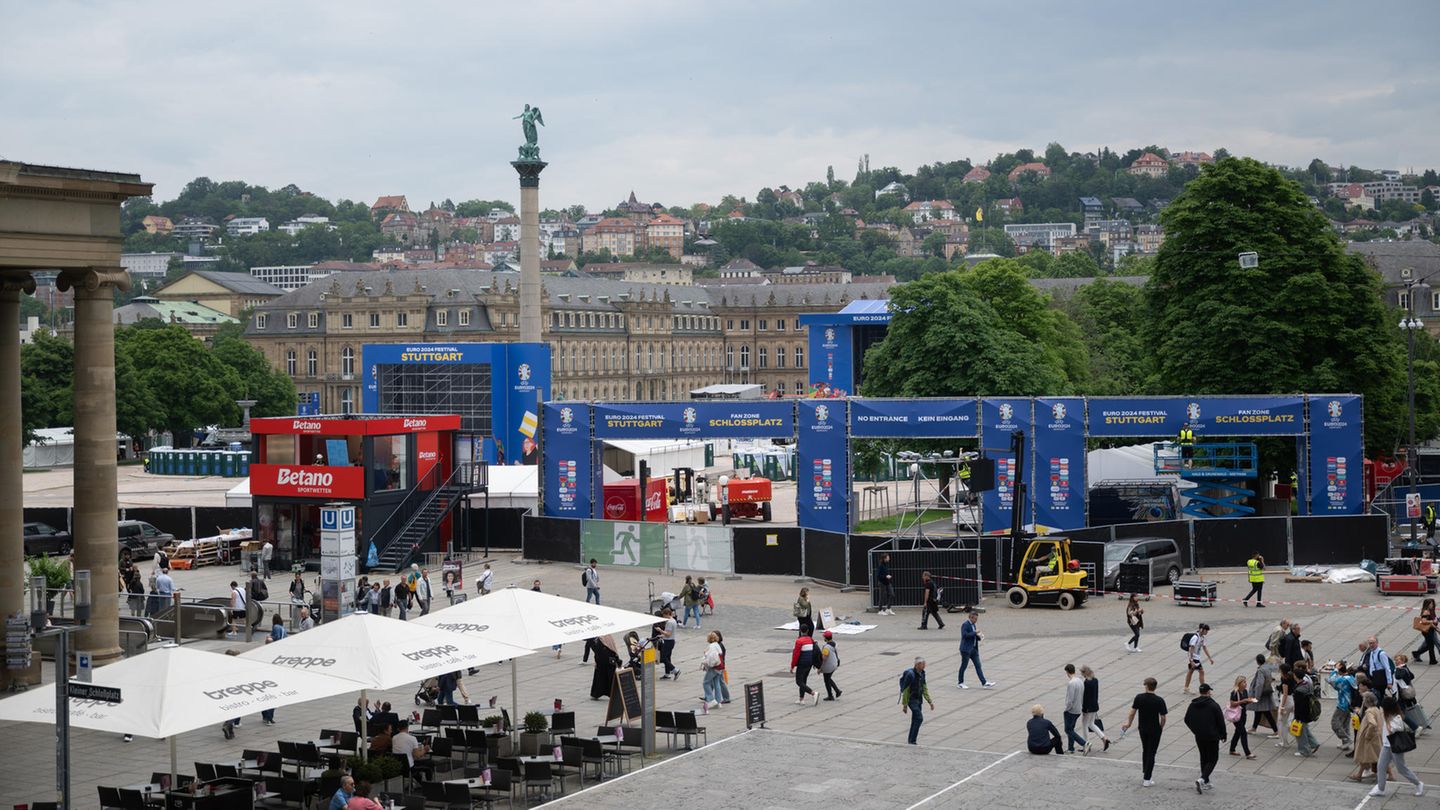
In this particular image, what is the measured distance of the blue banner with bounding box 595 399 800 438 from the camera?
46938 millimetres

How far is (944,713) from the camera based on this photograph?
25531mm

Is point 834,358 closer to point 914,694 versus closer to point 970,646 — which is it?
Answer: point 970,646

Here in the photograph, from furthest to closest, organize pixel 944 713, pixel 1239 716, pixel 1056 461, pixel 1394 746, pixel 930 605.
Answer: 1. pixel 1056 461
2. pixel 930 605
3. pixel 944 713
4. pixel 1239 716
5. pixel 1394 746

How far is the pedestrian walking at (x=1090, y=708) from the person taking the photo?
2183 centimetres

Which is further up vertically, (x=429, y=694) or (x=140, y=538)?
(x=140, y=538)

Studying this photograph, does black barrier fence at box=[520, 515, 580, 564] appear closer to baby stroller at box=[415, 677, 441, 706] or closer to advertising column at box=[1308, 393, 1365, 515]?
baby stroller at box=[415, 677, 441, 706]

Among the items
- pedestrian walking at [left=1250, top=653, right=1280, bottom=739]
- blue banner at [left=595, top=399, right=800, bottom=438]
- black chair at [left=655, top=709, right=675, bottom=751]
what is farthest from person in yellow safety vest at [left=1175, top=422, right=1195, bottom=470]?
black chair at [left=655, top=709, right=675, bottom=751]

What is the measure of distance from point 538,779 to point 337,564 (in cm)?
1801

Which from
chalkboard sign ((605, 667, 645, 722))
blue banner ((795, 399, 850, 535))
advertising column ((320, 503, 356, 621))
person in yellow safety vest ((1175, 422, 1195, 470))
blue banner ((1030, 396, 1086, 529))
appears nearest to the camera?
chalkboard sign ((605, 667, 645, 722))

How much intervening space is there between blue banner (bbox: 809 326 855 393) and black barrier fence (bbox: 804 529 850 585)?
68.6 meters

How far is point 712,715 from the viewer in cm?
2605

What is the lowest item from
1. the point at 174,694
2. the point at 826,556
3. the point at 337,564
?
the point at 826,556

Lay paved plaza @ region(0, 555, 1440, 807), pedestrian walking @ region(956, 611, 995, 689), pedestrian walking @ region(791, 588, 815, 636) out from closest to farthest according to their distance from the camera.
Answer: paved plaza @ region(0, 555, 1440, 807), pedestrian walking @ region(956, 611, 995, 689), pedestrian walking @ region(791, 588, 815, 636)

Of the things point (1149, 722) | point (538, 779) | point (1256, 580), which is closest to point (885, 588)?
Answer: point (1256, 580)
